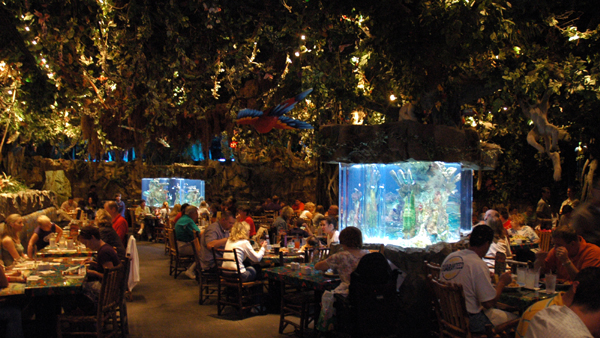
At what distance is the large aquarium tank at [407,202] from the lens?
582 centimetres

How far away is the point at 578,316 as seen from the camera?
1870 millimetres

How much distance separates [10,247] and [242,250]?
264cm

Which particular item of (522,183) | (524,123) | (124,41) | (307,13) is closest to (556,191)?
(522,183)

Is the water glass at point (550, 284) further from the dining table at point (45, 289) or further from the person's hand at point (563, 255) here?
the dining table at point (45, 289)

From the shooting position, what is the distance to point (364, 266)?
157 inches

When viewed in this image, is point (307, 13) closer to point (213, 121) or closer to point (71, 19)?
point (71, 19)

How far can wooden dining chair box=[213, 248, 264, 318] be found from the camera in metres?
5.86

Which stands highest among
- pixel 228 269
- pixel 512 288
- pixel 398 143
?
pixel 398 143

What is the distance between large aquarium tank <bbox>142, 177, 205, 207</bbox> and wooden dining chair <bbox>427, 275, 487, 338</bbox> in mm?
15054

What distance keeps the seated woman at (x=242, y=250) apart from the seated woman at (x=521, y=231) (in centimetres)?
479

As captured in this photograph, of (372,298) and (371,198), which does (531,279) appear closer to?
(372,298)

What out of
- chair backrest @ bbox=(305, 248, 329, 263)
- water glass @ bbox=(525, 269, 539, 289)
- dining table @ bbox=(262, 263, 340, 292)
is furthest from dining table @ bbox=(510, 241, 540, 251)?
dining table @ bbox=(262, 263, 340, 292)

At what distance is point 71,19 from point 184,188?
13.1 metres

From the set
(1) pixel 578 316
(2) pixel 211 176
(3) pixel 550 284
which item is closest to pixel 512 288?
(3) pixel 550 284
